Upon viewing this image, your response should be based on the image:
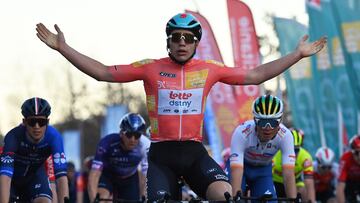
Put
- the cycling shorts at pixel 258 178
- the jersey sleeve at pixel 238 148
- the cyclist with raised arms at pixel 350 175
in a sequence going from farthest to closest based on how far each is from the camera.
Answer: the cyclist with raised arms at pixel 350 175, the cycling shorts at pixel 258 178, the jersey sleeve at pixel 238 148

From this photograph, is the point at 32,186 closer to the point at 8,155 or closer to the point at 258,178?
the point at 8,155

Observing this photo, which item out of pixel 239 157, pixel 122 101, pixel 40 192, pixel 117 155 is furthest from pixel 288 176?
pixel 122 101

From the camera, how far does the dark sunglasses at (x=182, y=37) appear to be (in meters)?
9.87

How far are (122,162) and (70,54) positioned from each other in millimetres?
6678

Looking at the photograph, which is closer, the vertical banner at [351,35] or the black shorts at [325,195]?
the black shorts at [325,195]

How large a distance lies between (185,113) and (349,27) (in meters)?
16.9

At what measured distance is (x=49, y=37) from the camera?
382 inches

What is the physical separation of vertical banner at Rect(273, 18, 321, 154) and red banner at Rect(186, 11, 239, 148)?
310 centimetres

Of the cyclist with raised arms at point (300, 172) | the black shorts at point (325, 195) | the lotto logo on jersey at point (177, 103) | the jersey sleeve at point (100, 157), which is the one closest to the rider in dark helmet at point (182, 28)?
the lotto logo on jersey at point (177, 103)

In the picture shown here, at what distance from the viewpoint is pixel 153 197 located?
934 centimetres

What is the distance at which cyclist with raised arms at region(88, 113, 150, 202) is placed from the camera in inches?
606

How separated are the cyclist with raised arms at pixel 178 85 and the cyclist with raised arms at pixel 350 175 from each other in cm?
757

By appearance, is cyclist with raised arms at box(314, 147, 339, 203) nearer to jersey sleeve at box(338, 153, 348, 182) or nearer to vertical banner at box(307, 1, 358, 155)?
jersey sleeve at box(338, 153, 348, 182)

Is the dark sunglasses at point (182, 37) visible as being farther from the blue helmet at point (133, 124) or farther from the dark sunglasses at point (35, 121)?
the blue helmet at point (133, 124)
